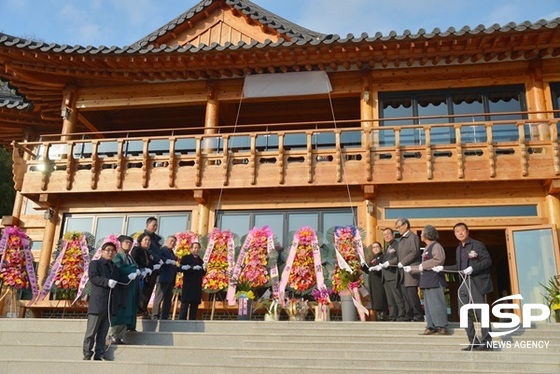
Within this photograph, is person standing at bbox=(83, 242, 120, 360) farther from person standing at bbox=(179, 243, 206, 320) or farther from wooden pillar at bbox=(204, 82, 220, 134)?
wooden pillar at bbox=(204, 82, 220, 134)

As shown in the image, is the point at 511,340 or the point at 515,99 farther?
the point at 515,99

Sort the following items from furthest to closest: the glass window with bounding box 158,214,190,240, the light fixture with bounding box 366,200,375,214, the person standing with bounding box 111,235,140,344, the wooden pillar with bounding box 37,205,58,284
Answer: the glass window with bounding box 158,214,190,240 → the wooden pillar with bounding box 37,205,58,284 → the light fixture with bounding box 366,200,375,214 → the person standing with bounding box 111,235,140,344

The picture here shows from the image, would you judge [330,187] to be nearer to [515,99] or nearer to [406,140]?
[406,140]

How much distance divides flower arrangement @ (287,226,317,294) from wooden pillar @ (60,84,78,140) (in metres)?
7.51

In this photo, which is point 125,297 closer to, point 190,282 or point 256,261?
point 190,282

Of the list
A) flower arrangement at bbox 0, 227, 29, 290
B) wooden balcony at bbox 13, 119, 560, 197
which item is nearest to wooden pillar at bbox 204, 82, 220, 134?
wooden balcony at bbox 13, 119, 560, 197

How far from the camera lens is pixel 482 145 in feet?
37.7

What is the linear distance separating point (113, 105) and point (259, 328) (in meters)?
8.82

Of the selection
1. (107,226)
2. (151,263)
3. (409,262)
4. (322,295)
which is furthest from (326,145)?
(107,226)

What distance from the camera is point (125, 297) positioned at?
295 inches

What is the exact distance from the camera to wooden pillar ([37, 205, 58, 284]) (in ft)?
41.4

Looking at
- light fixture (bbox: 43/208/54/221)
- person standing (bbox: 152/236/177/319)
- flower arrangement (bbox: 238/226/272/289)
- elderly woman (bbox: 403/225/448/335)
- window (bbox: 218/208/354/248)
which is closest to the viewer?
elderly woman (bbox: 403/225/448/335)

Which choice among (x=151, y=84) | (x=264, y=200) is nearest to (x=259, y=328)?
(x=264, y=200)

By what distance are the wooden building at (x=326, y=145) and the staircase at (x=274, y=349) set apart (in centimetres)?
405
